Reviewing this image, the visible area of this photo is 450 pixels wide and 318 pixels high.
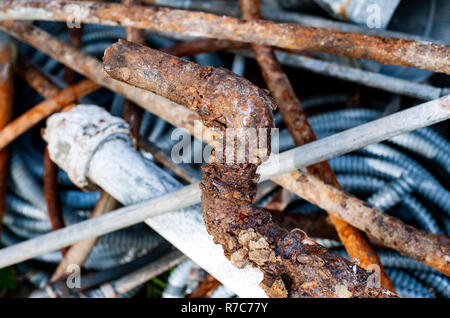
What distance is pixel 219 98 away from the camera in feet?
2.68

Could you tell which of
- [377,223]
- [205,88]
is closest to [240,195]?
[205,88]

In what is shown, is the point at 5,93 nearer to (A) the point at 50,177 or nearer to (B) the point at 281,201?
(A) the point at 50,177

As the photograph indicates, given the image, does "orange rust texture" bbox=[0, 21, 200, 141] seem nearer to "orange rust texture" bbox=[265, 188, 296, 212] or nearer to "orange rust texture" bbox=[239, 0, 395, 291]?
"orange rust texture" bbox=[239, 0, 395, 291]

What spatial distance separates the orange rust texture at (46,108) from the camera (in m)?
1.65

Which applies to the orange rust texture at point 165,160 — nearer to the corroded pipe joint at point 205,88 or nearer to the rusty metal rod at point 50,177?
the rusty metal rod at point 50,177

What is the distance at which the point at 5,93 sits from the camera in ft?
6.02

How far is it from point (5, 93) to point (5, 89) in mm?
18

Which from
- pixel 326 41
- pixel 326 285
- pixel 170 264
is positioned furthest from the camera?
pixel 170 264

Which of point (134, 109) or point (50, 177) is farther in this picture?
point (50, 177)

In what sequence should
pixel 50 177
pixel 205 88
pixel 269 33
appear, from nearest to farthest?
pixel 205 88
pixel 269 33
pixel 50 177

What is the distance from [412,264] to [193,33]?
3.94ft
